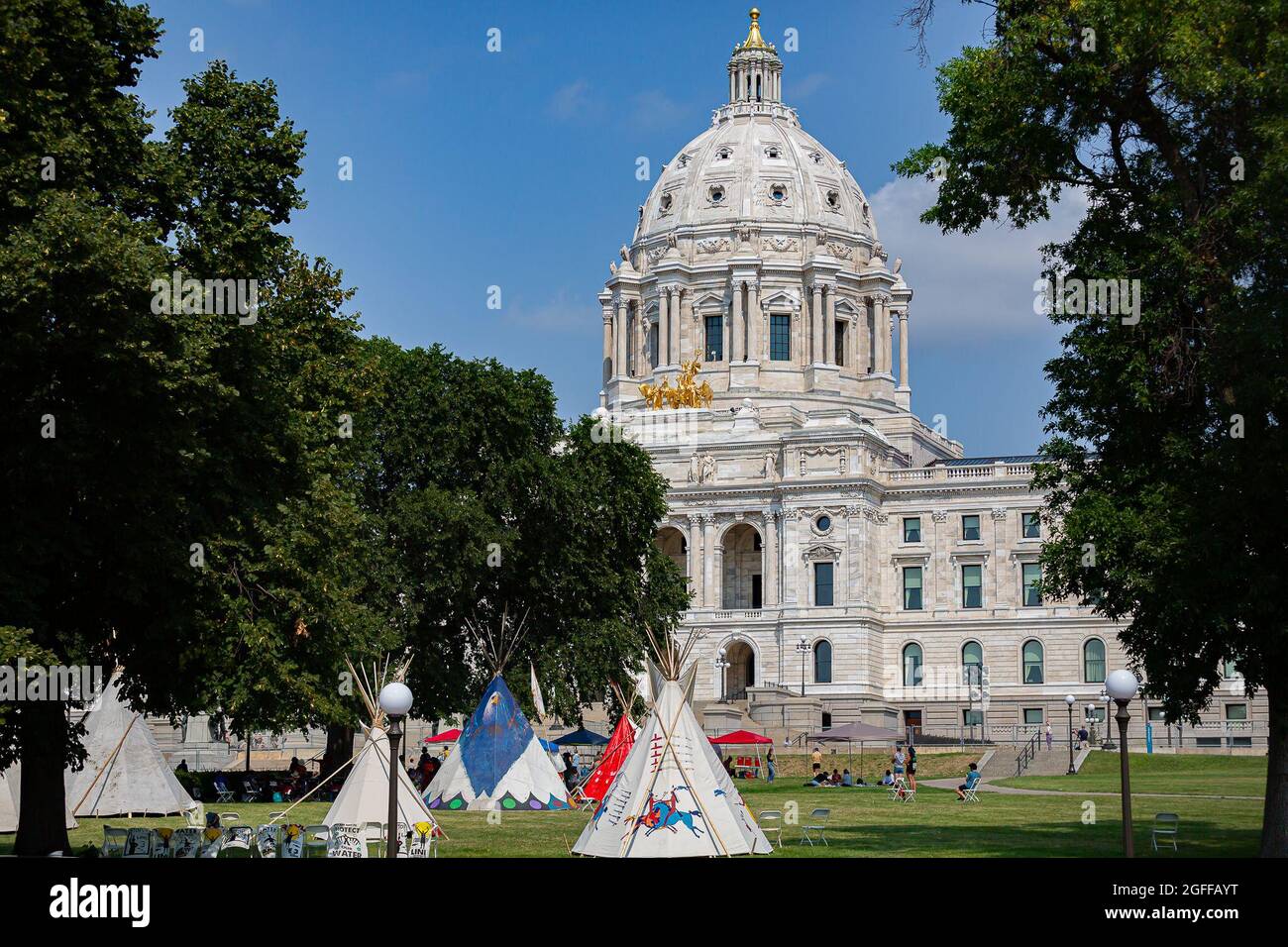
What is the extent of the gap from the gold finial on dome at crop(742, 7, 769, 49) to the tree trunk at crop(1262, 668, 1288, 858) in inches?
4412

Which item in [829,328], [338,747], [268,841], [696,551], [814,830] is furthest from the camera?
[829,328]

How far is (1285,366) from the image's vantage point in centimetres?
2764

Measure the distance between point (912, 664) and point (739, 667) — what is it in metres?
9.93

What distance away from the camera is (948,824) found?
131 feet

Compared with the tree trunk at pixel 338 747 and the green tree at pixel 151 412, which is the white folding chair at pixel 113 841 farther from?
the tree trunk at pixel 338 747

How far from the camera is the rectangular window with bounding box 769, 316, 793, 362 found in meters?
121

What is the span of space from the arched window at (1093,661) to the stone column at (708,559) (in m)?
20.9

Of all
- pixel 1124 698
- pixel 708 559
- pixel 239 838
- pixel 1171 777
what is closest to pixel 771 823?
pixel 239 838

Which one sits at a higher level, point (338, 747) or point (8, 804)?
point (338, 747)

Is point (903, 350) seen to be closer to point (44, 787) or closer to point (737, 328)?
point (737, 328)

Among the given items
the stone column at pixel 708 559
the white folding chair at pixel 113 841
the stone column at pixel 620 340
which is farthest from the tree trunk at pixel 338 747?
the stone column at pixel 620 340

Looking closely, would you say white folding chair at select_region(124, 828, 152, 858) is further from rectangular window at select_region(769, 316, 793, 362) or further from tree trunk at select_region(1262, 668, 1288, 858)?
rectangular window at select_region(769, 316, 793, 362)
